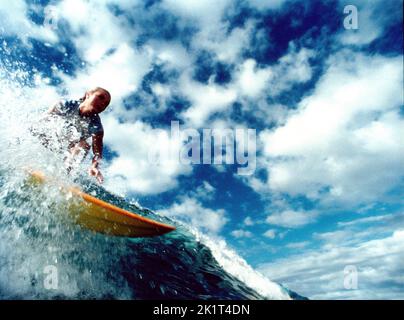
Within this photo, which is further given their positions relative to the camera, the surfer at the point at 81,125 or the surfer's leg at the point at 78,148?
the surfer's leg at the point at 78,148

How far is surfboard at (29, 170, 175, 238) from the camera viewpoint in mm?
6473

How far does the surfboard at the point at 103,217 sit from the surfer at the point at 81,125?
3.09ft

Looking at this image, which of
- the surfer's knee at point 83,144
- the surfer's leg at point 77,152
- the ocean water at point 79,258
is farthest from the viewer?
the surfer's knee at point 83,144

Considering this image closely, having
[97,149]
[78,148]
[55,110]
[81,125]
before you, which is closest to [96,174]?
[97,149]

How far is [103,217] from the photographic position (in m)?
6.54

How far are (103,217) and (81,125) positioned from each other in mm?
2511

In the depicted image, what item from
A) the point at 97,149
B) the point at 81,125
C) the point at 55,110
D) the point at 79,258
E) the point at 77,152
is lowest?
the point at 79,258

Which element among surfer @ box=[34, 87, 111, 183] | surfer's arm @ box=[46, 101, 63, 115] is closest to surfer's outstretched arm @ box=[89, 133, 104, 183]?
surfer @ box=[34, 87, 111, 183]

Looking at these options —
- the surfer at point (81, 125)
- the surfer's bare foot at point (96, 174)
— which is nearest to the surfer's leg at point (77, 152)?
the surfer at point (81, 125)

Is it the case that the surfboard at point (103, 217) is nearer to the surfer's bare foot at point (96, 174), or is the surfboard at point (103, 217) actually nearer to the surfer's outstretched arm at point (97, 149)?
the surfer's bare foot at point (96, 174)

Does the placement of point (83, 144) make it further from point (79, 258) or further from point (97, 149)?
point (79, 258)

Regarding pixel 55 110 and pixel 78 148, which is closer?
pixel 55 110

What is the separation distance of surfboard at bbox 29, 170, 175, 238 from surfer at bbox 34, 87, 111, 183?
94 cm

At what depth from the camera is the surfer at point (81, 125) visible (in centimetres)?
753
